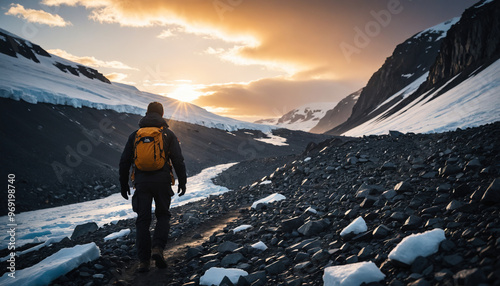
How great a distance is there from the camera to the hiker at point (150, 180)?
4184 millimetres

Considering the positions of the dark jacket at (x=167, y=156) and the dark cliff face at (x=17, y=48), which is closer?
the dark jacket at (x=167, y=156)

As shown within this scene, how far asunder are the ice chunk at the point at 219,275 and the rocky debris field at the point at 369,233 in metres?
0.16

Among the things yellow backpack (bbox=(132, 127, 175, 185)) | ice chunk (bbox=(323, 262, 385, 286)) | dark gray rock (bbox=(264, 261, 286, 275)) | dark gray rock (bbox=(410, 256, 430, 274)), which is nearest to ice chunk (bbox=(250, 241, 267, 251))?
dark gray rock (bbox=(264, 261, 286, 275))

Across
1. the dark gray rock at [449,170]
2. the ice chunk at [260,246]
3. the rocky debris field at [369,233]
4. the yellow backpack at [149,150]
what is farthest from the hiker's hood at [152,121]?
the dark gray rock at [449,170]

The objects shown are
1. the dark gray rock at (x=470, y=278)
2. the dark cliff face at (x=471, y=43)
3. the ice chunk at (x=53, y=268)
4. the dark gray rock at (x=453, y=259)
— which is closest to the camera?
the dark gray rock at (x=470, y=278)

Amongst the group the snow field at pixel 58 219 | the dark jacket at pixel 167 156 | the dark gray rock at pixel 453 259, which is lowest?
the snow field at pixel 58 219

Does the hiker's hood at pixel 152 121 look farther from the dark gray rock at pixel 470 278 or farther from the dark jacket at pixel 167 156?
the dark gray rock at pixel 470 278

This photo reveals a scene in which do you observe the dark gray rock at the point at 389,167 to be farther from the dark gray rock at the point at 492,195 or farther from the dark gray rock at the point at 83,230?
the dark gray rock at the point at 83,230

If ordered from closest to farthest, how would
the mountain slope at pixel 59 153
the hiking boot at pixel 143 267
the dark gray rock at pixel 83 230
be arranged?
the hiking boot at pixel 143 267
the dark gray rock at pixel 83 230
the mountain slope at pixel 59 153

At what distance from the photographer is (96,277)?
385cm

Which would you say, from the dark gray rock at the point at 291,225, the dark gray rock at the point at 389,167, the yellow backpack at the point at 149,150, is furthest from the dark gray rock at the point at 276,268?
the dark gray rock at the point at 389,167

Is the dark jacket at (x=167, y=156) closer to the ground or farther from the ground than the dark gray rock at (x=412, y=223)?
farther from the ground

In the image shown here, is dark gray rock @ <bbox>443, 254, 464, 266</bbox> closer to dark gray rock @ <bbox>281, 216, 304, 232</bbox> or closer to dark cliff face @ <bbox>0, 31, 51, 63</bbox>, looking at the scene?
dark gray rock @ <bbox>281, 216, 304, 232</bbox>

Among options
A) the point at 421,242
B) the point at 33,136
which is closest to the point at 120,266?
the point at 421,242
